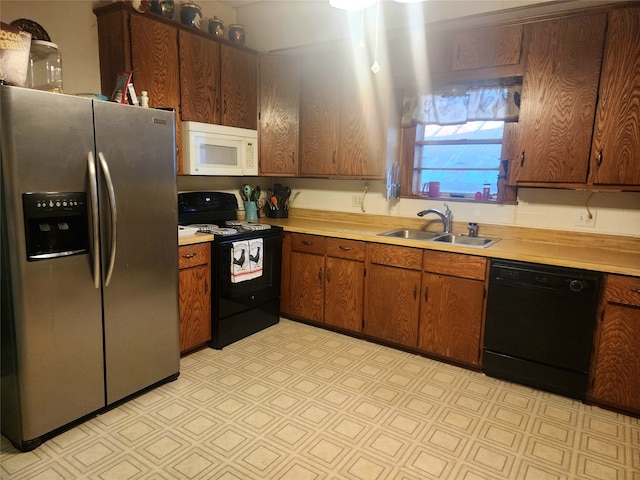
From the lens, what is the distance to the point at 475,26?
2779 mm

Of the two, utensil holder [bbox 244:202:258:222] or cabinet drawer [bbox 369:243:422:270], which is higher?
utensil holder [bbox 244:202:258:222]

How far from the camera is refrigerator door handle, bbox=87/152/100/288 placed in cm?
194

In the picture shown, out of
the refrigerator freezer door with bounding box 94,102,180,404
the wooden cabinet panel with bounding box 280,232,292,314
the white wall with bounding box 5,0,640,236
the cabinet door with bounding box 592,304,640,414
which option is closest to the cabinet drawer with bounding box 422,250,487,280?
the white wall with bounding box 5,0,640,236

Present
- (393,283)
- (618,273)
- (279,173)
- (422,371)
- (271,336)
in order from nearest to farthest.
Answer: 1. (618,273)
2. (422,371)
3. (393,283)
4. (271,336)
5. (279,173)

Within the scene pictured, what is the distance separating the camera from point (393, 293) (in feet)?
9.91

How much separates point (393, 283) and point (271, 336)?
3.61 feet

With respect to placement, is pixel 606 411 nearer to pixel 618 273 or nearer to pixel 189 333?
pixel 618 273

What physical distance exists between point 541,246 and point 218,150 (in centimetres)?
254

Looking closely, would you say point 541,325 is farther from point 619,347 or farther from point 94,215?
point 94,215

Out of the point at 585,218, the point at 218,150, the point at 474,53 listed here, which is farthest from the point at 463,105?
the point at 218,150

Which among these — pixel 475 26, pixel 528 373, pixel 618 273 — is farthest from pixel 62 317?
pixel 475 26

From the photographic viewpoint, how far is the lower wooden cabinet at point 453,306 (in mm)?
2670

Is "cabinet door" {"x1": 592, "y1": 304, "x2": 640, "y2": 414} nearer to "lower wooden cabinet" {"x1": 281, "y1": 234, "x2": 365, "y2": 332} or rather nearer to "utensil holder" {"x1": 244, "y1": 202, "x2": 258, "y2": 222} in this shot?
"lower wooden cabinet" {"x1": 281, "y1": 234, "x2": 365, "y2": 332}

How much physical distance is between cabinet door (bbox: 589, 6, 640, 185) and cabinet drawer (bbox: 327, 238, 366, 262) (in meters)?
1.62
